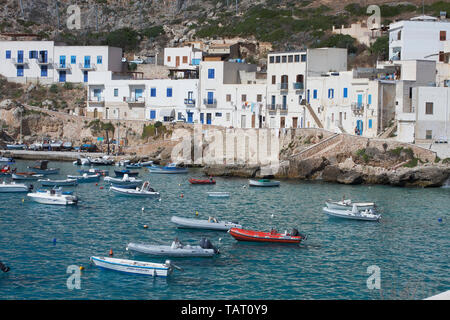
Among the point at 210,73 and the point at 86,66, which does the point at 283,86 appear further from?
the point at 86,66

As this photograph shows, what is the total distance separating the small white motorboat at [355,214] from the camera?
41.9m

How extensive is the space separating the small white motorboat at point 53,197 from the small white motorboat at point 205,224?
9.83 meters

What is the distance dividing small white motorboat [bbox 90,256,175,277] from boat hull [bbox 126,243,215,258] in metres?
2.40

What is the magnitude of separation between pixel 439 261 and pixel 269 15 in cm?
8429

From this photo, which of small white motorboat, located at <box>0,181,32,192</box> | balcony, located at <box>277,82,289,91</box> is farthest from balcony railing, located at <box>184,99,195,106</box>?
small white motorboat, located at <box>0,181,32,192</box>

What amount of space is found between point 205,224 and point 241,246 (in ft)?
14.3

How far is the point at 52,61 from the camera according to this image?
91938 millimetres

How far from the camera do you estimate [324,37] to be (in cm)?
9762

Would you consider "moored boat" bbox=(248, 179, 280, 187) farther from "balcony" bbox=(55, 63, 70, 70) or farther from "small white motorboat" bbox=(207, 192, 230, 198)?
"balcony" bbox=(55, 63, 70, 70)

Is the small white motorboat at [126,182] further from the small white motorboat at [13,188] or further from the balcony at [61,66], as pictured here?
the balcony at [61,66]

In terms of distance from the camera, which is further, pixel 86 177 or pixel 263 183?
pixel 86 177

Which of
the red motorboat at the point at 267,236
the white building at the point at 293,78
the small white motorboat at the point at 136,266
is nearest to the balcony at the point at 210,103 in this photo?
the white building at the point at 293,78

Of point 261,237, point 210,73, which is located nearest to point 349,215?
point 261,237

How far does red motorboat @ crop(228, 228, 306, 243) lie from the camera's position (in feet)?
114
